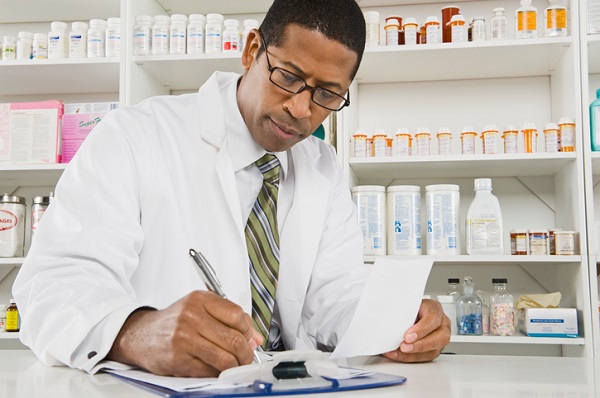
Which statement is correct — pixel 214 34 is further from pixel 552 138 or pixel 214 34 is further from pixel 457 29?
pixel 552 138

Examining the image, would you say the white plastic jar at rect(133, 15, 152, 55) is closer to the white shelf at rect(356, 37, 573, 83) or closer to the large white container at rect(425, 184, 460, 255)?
the white shelf at rect(356, 37, 573, 83)

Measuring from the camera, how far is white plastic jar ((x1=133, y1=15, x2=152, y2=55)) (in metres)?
2.19

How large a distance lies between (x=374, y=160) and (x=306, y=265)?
0.88m

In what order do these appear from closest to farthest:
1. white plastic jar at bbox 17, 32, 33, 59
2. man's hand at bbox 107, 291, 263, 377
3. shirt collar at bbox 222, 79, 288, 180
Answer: man's hand at bbox 107, 291, 263, 377, shirt collar at bbox 222, 79, 288, 180, white plastic jar at bbox 17, 32, 33, 59

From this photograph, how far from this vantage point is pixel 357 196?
212 cm

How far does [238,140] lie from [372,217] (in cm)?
91

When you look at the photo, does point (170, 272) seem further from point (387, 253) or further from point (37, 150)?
point (37, 150)

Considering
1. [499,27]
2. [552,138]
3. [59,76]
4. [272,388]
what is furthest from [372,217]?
[272,388]

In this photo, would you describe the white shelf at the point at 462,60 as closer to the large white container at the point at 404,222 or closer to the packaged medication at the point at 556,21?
the packaged medication at the point at 556,21

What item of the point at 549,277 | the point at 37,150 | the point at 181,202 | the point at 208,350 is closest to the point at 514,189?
the point at 549,277

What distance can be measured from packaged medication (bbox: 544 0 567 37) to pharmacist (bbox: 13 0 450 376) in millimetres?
1005

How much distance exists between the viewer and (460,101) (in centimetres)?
236

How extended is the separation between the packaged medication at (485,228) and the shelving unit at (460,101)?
1.8 inches

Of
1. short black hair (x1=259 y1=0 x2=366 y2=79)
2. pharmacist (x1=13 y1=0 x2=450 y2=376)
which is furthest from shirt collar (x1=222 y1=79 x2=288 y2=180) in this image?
short black hair (x1=259 y1=0 x2=366 y2=79)
